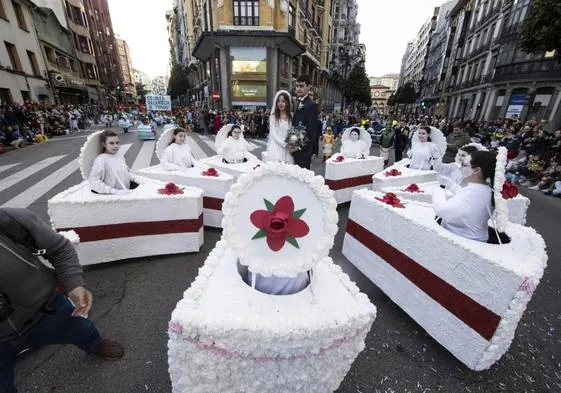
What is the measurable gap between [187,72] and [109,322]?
153 ft

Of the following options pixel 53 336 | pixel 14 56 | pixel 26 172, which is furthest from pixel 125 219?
→ pixel 14 56

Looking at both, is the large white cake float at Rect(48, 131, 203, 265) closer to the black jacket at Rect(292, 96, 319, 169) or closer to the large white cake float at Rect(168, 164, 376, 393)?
the black jacket at Rect(292, 96, 319, 169)

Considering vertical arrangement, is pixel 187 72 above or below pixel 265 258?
above

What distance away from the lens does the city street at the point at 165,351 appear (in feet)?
6.31

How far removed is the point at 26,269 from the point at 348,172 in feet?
15.7

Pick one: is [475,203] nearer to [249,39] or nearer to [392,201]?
[392,201]

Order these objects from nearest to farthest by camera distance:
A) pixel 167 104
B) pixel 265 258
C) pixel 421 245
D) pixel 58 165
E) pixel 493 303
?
pixel 265 258, pixel 493 303, pixel 421 245, pixel 58 165, pixel 167 104

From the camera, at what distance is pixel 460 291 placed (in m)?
2.00

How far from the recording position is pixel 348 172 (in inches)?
203

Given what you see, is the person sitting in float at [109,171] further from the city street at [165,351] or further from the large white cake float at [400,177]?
the large white cake float at [400,177]

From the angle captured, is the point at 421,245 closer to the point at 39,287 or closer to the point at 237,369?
the point at 237,369

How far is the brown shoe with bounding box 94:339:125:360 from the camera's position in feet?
6.61

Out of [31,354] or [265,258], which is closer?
[265,258]

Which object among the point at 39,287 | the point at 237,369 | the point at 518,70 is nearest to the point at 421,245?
the point at 237,369
